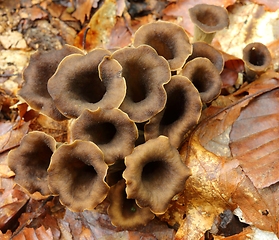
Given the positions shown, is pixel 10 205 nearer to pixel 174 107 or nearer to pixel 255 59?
pixel 174 107

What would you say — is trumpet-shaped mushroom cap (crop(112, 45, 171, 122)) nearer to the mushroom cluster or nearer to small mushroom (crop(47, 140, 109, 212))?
the mushroom cluster

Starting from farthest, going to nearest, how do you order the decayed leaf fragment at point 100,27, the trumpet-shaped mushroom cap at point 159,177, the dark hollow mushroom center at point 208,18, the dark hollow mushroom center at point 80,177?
A: the decayed leaf fragment at point 100,27, the dark hollow mushroom center at point 208,18, the dark hollow mushroom center at point 80,177, the trumpet-shaped mushroom cap at point 159,177

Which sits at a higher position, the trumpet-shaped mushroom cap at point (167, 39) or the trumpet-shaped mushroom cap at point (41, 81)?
the trumpet-shaped mushroom cap at point (167, 39)

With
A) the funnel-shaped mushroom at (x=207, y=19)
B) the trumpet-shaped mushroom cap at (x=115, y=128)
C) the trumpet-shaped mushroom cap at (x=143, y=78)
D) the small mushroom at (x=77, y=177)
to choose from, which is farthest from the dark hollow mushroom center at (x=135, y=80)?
the funnel-shaped mushroom at (x=207, y=19)

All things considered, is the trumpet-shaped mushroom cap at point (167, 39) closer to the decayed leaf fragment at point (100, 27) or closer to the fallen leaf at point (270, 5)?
the decayed leaf fragment at point (100, 27)

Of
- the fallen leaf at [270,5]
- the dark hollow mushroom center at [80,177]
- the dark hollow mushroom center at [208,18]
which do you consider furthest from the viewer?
the fallen leaf at [270,5]

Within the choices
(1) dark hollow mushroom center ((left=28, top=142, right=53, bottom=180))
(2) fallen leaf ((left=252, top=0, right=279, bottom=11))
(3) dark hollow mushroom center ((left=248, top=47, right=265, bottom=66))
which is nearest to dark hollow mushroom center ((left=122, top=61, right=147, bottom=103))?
(1) dark hollow mushroom center ((left=28, top=142, right=53, bottom=180))

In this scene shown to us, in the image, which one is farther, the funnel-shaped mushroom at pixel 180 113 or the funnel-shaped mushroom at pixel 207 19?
the funnel-shaped mushroom at pixel 207 19
